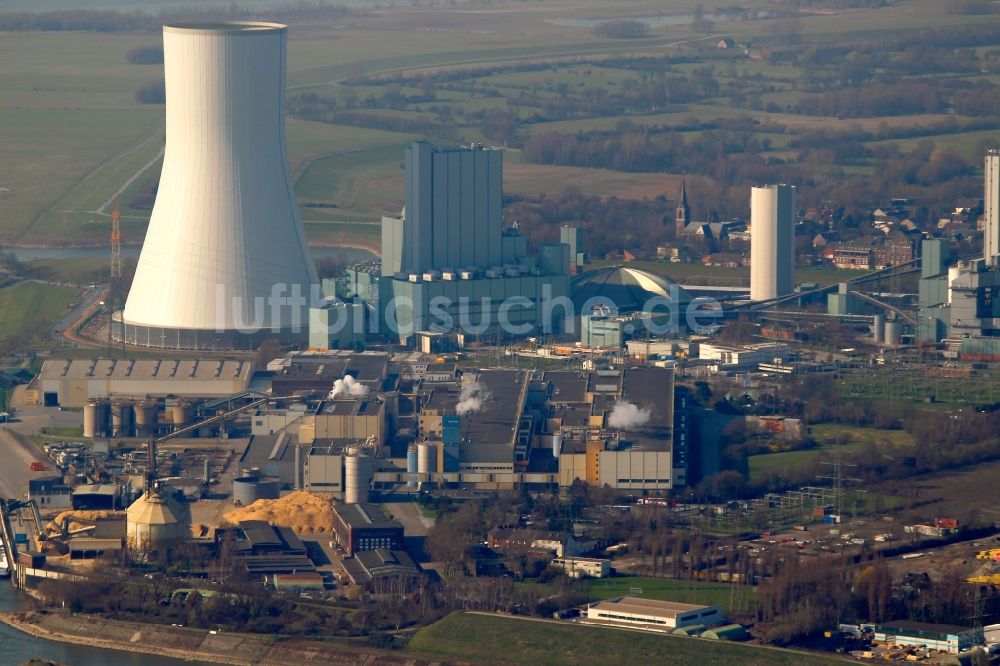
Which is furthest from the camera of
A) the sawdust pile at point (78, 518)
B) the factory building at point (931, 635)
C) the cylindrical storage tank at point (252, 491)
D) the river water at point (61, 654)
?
the cylindrical storage tank at point (252, 491)

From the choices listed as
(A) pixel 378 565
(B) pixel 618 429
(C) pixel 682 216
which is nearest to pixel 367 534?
(A) pixel 378 565

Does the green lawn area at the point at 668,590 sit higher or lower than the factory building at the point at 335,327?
lower

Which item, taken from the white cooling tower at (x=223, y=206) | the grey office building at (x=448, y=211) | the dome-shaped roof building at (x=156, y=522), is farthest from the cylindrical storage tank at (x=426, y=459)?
the grey office building at (x=448, y=211)

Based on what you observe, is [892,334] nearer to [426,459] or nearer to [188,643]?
[426,459]

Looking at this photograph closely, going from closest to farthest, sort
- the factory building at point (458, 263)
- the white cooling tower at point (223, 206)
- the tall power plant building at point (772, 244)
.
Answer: the white cooling tower at point (223, 206) < the factory building at point (458, 263) < the tall power plant building at point (772, 244)

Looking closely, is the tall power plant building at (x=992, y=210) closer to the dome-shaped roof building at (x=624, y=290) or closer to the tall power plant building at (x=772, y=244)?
the tall power plant building at (x=772, y=244)
